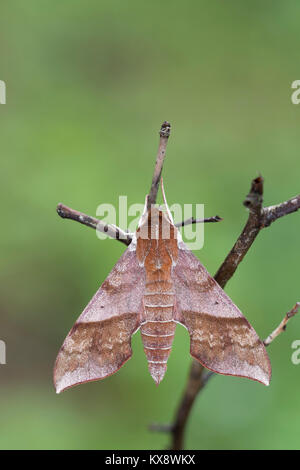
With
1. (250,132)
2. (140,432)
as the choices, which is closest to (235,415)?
(140,432)

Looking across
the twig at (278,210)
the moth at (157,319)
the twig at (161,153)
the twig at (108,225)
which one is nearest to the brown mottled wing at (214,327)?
the moth at (157,319)

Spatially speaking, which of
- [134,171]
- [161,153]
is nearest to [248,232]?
[161,153]

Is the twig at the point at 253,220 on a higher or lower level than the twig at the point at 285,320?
higher

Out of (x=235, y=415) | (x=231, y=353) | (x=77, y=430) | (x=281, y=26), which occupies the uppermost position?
(x=281, y=26)

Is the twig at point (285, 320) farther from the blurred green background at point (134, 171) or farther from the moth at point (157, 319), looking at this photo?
the blurred green background at point (134, 171)

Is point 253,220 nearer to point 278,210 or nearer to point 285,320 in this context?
point 278,210

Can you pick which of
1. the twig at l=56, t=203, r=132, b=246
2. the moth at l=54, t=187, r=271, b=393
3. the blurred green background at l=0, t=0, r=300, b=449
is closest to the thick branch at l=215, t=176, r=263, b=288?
the moth at l=54, t=187, r=271, b=393

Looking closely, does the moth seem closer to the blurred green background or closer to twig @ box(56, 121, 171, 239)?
twig @ box(56, 121, 171, 239)

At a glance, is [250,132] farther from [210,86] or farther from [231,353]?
[231,353]
